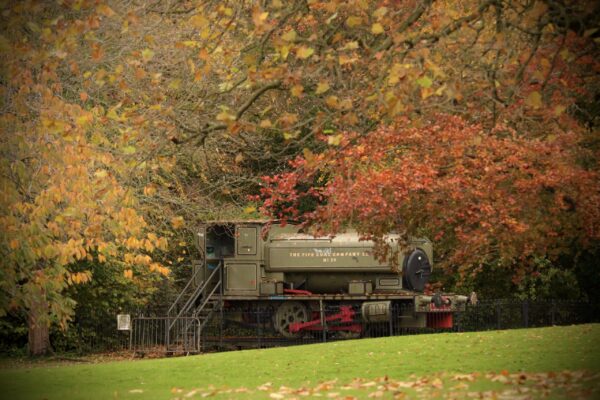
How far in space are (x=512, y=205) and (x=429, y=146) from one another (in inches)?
81.0

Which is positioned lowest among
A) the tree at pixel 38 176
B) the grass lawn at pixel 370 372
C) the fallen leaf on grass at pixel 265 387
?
the fallen leaf on grass at pixel 265 387

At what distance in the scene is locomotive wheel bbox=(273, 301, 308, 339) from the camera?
26.9 m

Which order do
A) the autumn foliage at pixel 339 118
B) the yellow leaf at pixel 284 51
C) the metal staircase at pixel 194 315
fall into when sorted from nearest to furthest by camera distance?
the yellow leaf at pixel 284 51 < the autumn foliage at pixel 339 118 < the metal staircase at pixel 194 315

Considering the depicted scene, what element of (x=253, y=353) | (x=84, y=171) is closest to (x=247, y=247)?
(x=253, y=353)

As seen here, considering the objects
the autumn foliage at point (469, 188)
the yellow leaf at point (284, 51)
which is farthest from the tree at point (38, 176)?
the yellow leaf at point (284, 51)

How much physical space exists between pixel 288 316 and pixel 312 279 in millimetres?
1532

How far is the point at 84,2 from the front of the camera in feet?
38.3

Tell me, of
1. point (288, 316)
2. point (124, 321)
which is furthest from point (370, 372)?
point (288, 316)

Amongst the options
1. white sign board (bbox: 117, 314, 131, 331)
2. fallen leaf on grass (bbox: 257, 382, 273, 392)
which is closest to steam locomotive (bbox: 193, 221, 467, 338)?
white sign board (bbox: 117, 314, 131, 331)

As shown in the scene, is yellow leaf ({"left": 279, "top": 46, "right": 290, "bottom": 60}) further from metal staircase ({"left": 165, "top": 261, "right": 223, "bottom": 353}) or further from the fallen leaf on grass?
metal staircase ({"left": 165, "top": 261, "right": 223, "bottom": 353})

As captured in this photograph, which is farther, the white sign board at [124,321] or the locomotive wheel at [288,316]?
the locomotive wheel at [288,316]

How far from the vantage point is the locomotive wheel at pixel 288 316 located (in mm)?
26906

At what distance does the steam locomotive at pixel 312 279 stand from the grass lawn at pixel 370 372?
5084 mm

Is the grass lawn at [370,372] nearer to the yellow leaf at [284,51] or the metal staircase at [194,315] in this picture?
the yellow leaf at [284,51]
